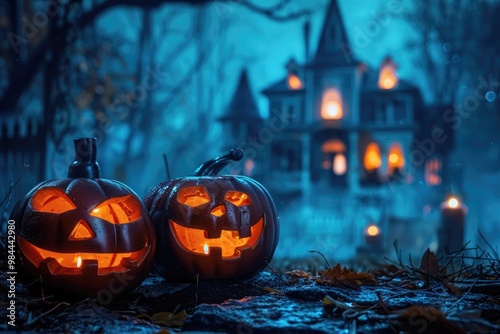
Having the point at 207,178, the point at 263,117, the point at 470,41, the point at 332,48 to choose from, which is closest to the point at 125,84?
the point at 263,117

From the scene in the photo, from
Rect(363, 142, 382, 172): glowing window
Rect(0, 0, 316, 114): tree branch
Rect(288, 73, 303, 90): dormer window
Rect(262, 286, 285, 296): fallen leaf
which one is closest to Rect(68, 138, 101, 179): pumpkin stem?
Rect(262, 286, 285, 296): fallen leaf

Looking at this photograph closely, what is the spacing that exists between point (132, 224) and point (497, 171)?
13.4 metres

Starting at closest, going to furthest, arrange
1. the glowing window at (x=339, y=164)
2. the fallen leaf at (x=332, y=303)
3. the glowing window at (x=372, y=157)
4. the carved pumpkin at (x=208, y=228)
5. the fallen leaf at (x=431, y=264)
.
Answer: the fallen leaf at (x=332, y=303), the carved pumpkin at (x=208, y=228), the fallen leaf at (x=431, y=264), the glowing window at (x=372, y=157), the glowing window at (x=339, y=164)

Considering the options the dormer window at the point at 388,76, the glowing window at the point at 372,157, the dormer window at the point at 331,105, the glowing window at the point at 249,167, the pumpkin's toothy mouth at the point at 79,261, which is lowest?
the pumpkin's toothy mouth at the point at 79,261

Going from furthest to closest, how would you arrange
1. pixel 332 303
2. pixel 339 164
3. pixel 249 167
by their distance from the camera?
pixel 249 167
pixel 339 164
pixel 332 303

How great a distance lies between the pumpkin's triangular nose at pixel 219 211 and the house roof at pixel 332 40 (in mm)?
7455

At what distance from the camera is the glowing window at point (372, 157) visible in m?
9.21

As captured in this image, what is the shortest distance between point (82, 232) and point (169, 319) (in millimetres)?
558

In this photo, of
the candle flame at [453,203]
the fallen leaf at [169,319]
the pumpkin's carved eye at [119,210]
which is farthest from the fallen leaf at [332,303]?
the candle flame at [453,203]

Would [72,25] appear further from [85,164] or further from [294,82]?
[85,164]

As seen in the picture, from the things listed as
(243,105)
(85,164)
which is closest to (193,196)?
(85,164)

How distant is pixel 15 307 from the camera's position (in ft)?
6.02

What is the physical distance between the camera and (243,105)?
1023 centimetres

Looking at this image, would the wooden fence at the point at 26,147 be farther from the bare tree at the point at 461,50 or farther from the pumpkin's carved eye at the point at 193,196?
the bare tree at the point at 461,50
